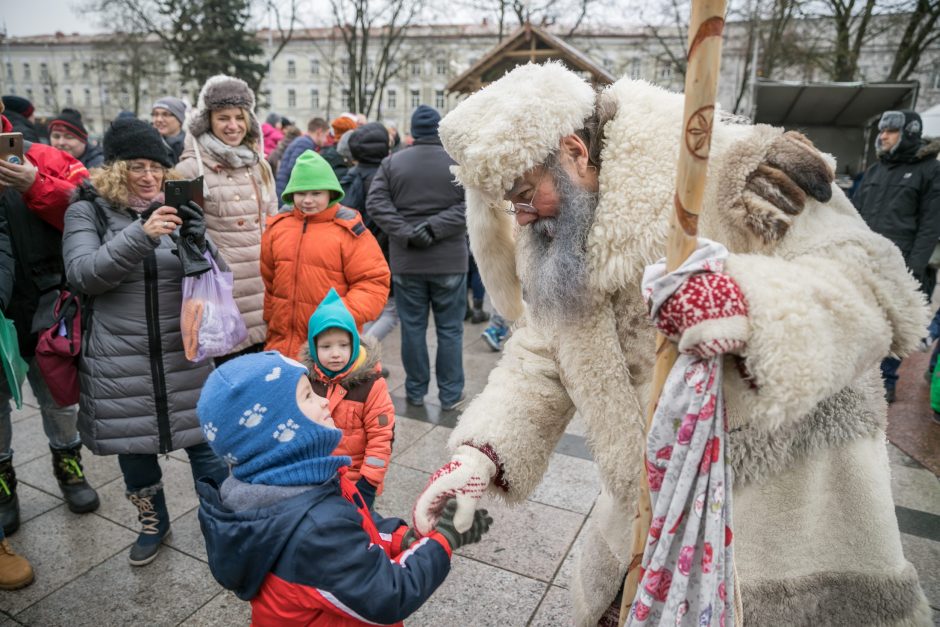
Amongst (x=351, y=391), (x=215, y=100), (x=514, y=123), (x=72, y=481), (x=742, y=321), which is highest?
(x=215, y=100)

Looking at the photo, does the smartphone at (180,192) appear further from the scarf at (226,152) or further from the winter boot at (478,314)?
the winter boot at (478,314)

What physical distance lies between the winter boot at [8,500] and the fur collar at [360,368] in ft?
5.23

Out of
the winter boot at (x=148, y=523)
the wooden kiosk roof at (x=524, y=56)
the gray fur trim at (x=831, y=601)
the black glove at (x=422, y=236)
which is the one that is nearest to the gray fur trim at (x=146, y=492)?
the winter boot at (x=148, y=523)

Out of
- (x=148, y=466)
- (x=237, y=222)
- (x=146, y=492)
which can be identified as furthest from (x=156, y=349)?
(x=237, y=222)

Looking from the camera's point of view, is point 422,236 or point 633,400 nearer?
point 633,400

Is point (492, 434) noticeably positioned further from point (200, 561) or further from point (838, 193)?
point (200, 561)

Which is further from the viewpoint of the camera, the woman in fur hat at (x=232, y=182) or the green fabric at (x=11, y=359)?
the woman in fur hat at (x=232, y=182)

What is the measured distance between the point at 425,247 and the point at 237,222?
1376 millimetres

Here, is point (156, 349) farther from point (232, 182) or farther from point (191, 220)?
point (232, 182)

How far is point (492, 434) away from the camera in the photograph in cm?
165

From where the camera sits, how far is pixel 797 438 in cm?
128

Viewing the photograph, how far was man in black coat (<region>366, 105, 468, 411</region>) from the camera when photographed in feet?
14.5

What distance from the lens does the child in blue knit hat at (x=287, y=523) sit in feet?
4.74

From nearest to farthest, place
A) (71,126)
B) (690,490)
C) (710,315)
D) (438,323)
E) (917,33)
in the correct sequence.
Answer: (710,315), (690,490), (438,323), (71,126), (917,33)
